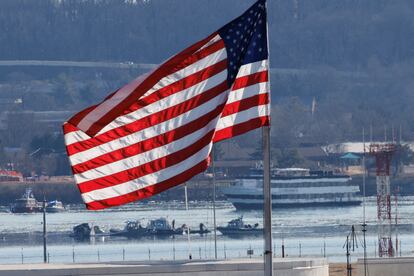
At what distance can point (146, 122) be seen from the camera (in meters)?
14.8

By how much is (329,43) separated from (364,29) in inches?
221

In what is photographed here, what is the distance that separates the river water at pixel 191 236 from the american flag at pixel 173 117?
3037cm

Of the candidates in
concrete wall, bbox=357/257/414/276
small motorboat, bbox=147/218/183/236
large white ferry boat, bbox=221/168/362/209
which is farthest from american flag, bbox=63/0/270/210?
large white ferry boat, bbox=221/168/362/209

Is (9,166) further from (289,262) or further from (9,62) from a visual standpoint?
(289,262)

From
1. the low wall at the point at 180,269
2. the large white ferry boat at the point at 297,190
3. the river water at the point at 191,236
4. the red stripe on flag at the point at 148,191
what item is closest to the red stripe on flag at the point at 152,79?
the red stripe on flag at the point at 148,191

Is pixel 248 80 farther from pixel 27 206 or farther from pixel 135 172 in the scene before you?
pixel 27 206

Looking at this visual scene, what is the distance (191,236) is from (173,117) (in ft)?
174

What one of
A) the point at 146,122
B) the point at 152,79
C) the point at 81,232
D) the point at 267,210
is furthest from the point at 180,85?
the point at 81,232

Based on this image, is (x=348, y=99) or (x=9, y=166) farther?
(x=348, y=99)

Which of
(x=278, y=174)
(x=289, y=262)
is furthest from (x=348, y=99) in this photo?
(x=289, y=262)

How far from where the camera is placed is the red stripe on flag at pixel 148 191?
14547 millimetres

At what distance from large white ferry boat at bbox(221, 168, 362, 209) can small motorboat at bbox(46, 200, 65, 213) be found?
28.5 ft

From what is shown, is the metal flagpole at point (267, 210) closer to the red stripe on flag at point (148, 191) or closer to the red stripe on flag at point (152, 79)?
the red stripe on flag at point (148, 191)

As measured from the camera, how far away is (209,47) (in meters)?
14.4
